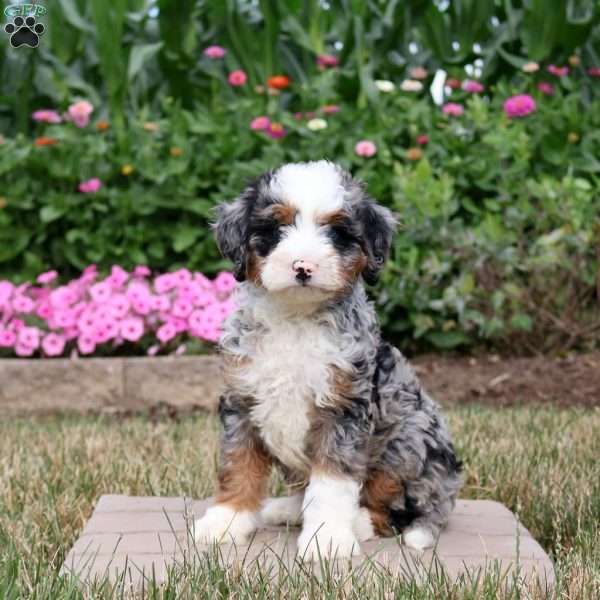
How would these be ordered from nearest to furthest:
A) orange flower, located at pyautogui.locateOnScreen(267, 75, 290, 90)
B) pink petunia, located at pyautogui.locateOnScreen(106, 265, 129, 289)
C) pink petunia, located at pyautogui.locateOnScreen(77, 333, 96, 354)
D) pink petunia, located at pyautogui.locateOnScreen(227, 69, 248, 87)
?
pink petunia, located at pyautogui.locateOnScreen(77, 333, 96, 354), pink petunia, located at pyautogui.locateOnScreen(106, 265, 129, 289), orange flower, located at pyautogui.locateOnScreen(267, 75, 290, 90), pink petunia, located at pyautogui.locateOnScreen(227, 69, 248, 87)

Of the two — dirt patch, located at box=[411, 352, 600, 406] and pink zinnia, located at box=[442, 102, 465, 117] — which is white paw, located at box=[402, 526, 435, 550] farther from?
pink zinnia, located at box=[442, 102, 465, 117]

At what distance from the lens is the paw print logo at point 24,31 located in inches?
250

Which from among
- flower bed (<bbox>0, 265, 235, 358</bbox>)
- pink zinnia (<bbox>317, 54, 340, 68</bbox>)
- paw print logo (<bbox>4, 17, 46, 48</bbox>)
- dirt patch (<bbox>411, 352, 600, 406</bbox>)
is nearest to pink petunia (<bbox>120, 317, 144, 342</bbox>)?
flower bed (<bbox>0, 265, 235, 358</bbox>)

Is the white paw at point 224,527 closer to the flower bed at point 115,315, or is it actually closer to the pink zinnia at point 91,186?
the flower bed at point 115,315

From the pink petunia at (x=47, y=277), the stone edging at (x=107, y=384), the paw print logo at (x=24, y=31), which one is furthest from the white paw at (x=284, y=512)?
the pink petunia at (x=47, y=277)

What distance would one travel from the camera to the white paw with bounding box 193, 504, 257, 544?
3.38 m

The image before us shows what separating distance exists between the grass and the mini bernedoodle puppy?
36 centimetres

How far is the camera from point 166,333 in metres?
6.98

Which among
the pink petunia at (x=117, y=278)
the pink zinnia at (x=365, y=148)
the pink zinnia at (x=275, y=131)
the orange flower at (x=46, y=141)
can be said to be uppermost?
the pink zinnia at (x=275, y=131)

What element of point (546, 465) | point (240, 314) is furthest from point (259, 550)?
point (546, 465)

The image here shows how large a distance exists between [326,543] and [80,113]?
522 centimetres

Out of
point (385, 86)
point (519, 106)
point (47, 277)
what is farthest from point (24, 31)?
point (519, 106)

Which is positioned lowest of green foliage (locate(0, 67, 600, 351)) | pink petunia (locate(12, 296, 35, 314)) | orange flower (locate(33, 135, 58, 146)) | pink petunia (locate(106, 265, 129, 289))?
pink petunia (locate(12, 296, 35, 314))

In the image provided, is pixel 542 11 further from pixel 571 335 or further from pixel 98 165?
pixel 98 165
